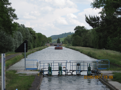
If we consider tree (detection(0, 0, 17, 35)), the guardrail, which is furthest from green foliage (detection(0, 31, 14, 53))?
the guardrail

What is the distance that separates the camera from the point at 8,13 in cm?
3027

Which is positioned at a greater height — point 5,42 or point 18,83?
point 5,42

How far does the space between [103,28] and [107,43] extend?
3346 centimetres

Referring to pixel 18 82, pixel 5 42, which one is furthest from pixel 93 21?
pixel 5 42

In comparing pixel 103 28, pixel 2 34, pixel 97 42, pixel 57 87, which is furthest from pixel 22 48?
pixel 97 42

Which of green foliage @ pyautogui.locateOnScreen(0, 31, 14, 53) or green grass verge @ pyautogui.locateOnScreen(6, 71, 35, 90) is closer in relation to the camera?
green grass verge @ pyautogui.locateOnScreen(6, 71, 35, 90)

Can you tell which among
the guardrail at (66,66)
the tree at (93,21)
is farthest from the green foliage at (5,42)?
the tree at (93,21)

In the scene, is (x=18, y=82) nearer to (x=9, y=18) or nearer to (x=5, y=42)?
(x=9, y=18)

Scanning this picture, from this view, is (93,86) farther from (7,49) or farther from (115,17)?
(7,49)

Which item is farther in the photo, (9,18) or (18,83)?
(9,18)

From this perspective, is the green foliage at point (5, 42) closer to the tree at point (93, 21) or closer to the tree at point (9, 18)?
the tree at point (9, 18)

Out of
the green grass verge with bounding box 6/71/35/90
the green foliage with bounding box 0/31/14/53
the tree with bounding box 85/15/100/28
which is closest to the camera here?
the green grass verge with bounding box 6/71/35/90

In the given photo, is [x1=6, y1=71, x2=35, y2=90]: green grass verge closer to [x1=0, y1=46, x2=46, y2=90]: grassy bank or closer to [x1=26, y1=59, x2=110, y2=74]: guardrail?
[x1=0, y1=46, x2=46, y2=90]: grassy bank

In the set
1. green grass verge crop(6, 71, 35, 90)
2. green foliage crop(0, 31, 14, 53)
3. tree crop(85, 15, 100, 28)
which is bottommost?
green grass verge crop(6, 71, 35, 90)
